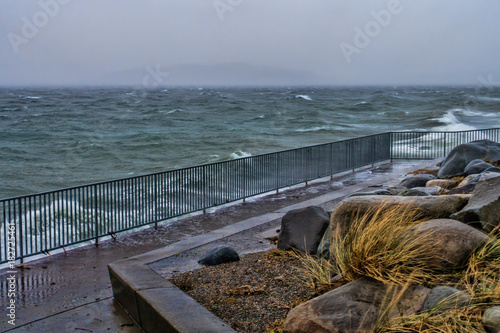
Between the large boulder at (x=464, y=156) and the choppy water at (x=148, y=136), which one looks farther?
the choppy water at (x=148, y=136)

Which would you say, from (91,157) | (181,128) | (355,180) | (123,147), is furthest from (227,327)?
(181,128)

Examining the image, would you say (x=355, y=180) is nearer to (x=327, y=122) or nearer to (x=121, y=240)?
(x=121, y=240)

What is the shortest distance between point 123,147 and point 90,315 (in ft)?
139

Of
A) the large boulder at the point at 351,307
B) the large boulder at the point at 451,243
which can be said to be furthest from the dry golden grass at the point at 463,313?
the large boulder at the point at 451,243

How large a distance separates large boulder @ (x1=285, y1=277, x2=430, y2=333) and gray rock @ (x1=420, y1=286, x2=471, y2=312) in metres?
0.13

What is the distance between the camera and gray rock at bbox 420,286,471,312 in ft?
15.2

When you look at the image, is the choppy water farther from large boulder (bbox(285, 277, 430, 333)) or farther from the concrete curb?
large boulder (bbox(285, 277, 430, 333))

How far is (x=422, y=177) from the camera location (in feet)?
42.4

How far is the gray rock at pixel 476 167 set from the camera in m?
12.2

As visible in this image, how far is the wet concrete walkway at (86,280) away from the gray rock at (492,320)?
3956mm

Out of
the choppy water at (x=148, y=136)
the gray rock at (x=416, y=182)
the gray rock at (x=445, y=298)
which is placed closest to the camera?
the gray rock at (x=445, y=298)

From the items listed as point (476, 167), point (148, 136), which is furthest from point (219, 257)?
point (148, 136)

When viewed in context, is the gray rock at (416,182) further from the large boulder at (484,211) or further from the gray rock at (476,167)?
the large boulder at (484,211)

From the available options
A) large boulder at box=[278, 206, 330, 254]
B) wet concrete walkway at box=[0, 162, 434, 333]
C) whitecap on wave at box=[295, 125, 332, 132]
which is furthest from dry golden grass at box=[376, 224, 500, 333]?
whitecap on wave at box=[295, 125, 332, 132]
